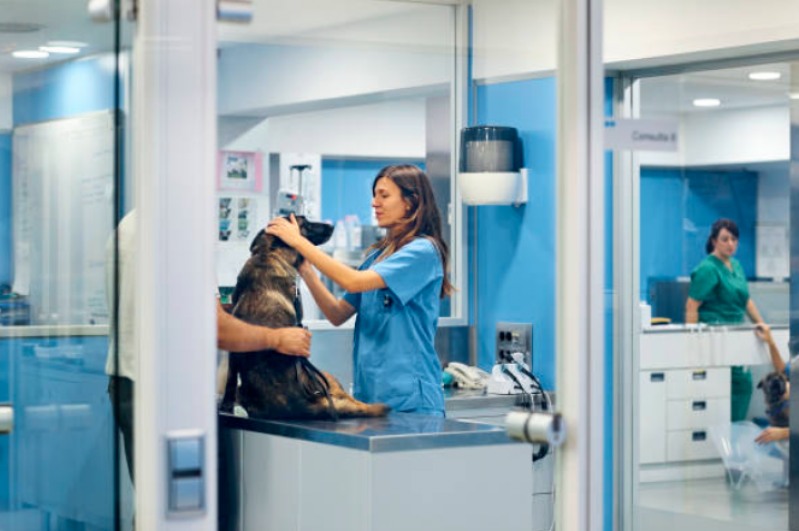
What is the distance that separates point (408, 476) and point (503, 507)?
0.29 m

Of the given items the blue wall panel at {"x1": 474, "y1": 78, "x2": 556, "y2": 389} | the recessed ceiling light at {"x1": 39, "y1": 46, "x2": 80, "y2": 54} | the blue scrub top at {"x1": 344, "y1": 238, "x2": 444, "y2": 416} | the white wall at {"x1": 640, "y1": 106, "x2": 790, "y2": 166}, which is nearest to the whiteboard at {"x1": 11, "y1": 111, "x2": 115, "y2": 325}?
the recessed ceiling light at {"x1": 39, "y1": 46, "x2": 80, "y2": 54}

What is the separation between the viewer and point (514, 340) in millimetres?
4621

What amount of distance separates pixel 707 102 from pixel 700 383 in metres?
0.97

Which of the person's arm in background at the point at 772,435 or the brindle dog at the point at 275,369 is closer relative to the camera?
the brindle dog at the point at 275,369

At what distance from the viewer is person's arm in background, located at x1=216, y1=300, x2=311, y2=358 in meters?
2.65

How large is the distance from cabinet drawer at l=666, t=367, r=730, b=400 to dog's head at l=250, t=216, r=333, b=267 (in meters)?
1.53

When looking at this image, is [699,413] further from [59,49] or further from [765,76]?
[59,49]

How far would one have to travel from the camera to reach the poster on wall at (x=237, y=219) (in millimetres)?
2707

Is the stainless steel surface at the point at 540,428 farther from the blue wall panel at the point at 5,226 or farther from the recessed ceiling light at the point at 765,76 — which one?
the recessed ceiling light at the point at 765,76

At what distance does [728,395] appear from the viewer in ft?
14.1

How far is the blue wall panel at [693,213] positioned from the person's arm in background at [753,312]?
0.32 ft

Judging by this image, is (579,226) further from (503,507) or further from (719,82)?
(719,82)

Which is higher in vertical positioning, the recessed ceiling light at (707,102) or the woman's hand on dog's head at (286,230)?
the recessed ceiling light at (707,102)

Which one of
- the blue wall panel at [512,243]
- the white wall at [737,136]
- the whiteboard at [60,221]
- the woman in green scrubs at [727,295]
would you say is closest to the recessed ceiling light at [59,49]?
the whiteboard at [60,221]
